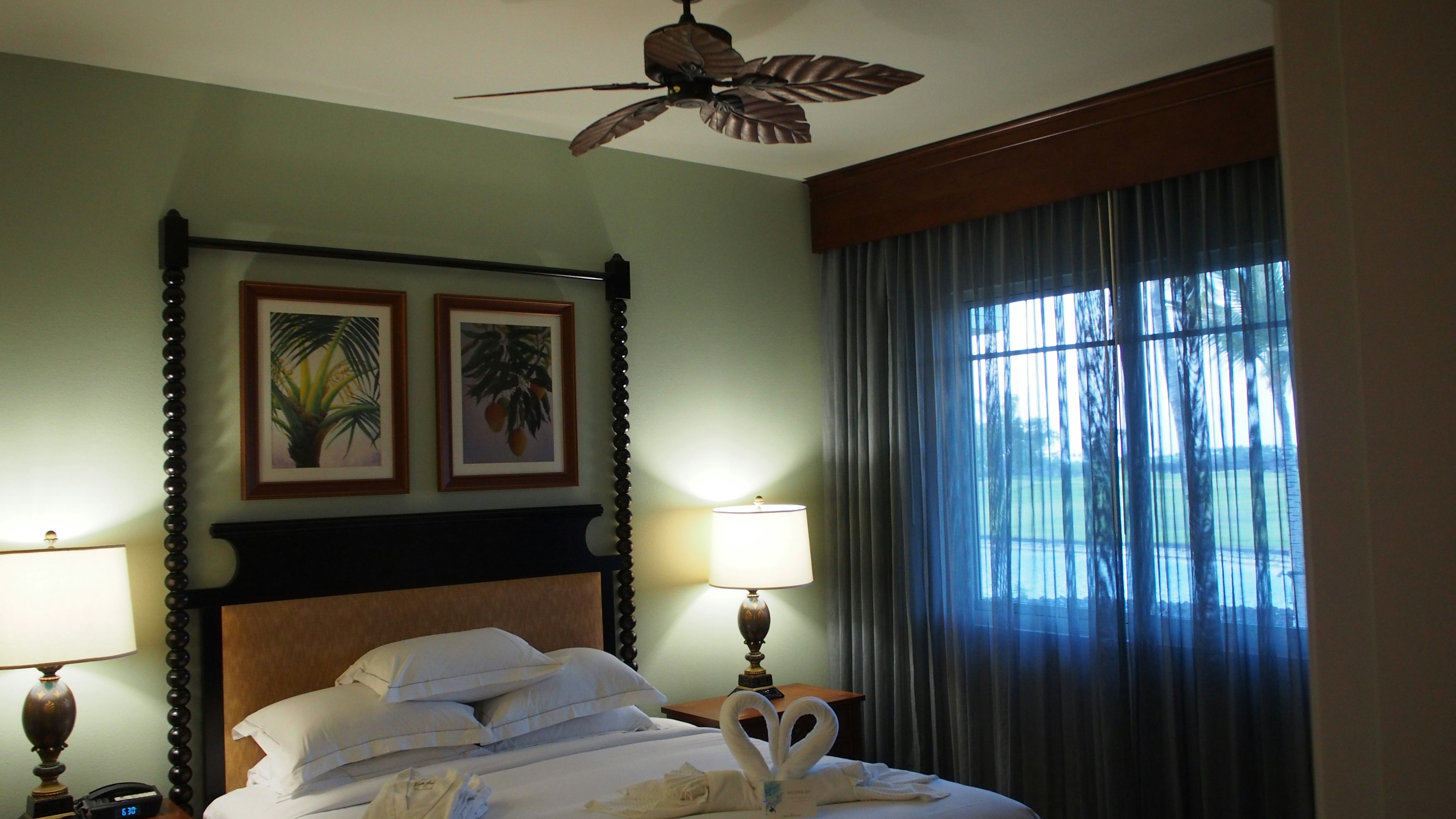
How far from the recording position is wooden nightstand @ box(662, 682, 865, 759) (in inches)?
150

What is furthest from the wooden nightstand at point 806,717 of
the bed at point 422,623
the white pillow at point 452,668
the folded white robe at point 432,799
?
the folded white robe at point 432,799

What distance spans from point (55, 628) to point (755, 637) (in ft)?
7.77

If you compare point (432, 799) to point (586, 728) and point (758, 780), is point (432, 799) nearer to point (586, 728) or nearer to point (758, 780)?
point (758, 780)

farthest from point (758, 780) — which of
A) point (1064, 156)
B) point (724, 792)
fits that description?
point (1064, 156)

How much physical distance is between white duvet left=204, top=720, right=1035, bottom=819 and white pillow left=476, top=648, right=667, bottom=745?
7 cm

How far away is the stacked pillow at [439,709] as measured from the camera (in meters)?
2.75

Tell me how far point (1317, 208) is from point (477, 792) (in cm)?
240

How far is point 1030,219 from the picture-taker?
Result: 12.9 feet

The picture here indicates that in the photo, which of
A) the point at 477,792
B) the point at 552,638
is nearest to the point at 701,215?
the point at 552,638

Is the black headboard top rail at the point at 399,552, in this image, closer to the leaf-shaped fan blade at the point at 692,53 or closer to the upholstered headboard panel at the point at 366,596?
the upholstered headboard panel at the point at 366,596

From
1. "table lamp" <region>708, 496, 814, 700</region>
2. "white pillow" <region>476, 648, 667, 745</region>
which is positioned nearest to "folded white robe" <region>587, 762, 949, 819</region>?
"white pillow" <region>476, 648, 667, 745</region>

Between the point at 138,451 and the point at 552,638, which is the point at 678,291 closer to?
the point at 552,638

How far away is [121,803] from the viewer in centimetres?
270

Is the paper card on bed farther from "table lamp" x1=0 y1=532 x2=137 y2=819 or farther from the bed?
"table lamp" x1=0 y1=532 x2=137 y2=819
